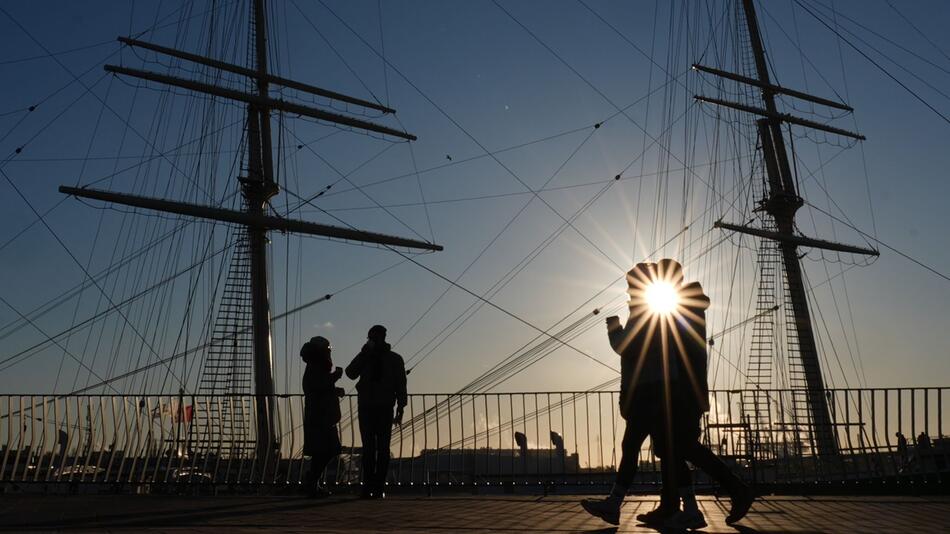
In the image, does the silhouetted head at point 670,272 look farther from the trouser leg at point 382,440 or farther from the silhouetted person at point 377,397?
the trouser leg at point 382,440

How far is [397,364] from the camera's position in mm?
9352

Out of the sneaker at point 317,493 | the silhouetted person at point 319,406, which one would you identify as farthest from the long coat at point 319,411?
the sneaker at point 317,493

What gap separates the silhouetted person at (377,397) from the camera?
30.3 ft

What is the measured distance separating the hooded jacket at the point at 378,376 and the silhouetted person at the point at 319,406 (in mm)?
488

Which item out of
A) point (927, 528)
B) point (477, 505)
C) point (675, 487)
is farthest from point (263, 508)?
point (927, 528)

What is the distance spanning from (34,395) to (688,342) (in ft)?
29.9

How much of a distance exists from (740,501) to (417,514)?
243 cm

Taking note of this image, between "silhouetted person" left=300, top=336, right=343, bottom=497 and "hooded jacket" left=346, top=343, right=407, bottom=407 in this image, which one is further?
"silhouetted person" left=300, top=336, right=343, bottom=497

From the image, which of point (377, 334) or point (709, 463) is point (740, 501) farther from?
point (377, 334)

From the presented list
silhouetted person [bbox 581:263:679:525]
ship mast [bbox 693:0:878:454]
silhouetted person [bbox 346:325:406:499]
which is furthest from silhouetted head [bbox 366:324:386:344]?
ship mast [bbox 693:0:878:454]

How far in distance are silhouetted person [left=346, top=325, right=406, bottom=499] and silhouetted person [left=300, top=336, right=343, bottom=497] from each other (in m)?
0.44

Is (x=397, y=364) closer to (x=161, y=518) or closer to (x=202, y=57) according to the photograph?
(x=161, y=518)

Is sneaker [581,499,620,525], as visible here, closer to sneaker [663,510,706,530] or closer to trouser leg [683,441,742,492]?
sneaker [663,510,706,530]

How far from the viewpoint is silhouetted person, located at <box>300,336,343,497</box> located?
9.56 m
